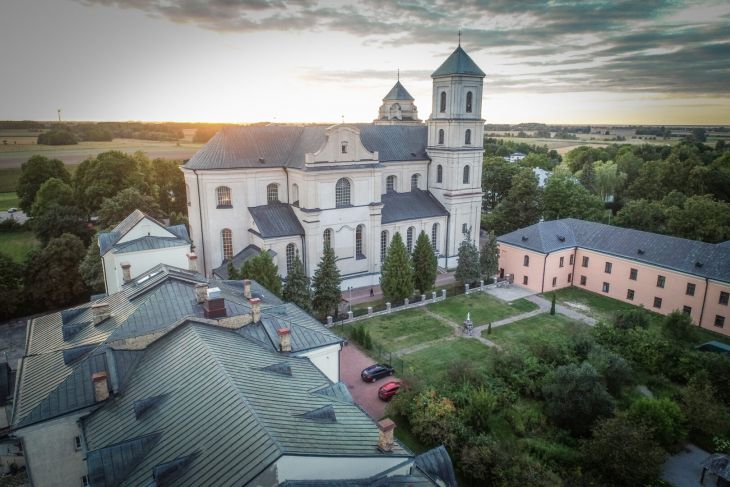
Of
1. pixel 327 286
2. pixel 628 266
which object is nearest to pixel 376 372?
pixel 327 286

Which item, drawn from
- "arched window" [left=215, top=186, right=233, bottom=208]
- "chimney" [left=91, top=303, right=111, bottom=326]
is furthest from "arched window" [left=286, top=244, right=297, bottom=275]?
"chimney" [left=91, top=303, right=111, bottom=326]

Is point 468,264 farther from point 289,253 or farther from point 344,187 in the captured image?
point 289,253

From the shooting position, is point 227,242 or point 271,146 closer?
point 227,242

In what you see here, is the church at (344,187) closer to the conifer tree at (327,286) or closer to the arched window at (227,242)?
the arched window at (227,242)

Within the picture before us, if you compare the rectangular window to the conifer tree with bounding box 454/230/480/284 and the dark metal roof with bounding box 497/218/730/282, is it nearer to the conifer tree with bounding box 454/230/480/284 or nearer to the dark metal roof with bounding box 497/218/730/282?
the dark metal roof with bounding box 497/218/730/282

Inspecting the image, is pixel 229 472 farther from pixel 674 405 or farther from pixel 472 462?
pixel 674 405

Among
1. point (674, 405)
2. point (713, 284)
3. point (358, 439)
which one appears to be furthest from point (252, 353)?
point (713, 284)
